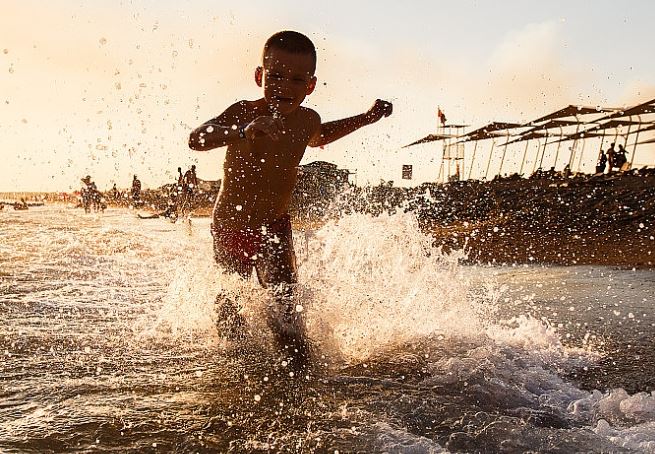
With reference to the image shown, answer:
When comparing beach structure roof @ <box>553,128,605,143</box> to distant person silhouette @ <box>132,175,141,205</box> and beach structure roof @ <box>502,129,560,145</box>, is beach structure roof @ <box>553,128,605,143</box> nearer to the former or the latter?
beach structure roof @ <box>502,129,560,145</box>

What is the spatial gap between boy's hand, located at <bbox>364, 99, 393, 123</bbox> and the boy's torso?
0.52m

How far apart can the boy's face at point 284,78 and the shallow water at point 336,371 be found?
113 centimetres

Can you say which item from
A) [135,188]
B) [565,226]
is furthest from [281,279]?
[135,188]

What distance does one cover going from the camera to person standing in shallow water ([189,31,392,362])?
3334 millimetres

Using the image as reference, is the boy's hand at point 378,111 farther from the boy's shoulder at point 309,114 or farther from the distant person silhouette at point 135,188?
the distant person silhouette at point 135,188

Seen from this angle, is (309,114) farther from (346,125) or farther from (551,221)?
(551,221)

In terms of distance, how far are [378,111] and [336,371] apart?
189 cm

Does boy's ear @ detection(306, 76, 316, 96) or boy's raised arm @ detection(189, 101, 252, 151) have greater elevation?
boy's ear @ detection(306, 76, 316, 96)

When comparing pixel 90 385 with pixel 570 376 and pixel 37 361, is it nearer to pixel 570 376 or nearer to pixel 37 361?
pixel 37 361

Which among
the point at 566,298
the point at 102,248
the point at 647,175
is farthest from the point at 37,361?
the point at 647,175

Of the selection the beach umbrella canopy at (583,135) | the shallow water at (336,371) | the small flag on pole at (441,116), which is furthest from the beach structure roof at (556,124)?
the shallow water at (336,371)

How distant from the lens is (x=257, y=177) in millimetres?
3570

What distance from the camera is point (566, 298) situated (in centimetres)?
565

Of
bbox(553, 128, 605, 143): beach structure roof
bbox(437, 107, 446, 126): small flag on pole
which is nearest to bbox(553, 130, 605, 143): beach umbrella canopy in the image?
bbox(553, 128, 605, 143): beach structure roof
